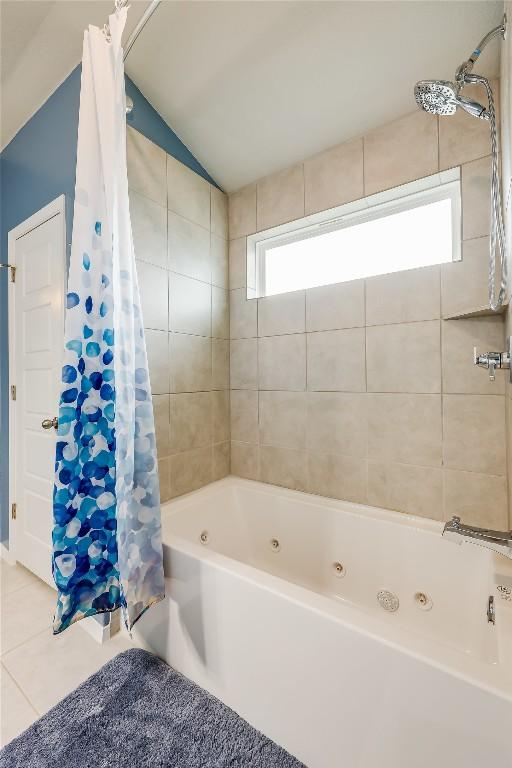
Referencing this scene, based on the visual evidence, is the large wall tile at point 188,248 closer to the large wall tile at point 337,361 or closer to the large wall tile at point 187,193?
the large wall tile at point 187,193

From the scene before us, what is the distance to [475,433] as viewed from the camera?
1.35 metres

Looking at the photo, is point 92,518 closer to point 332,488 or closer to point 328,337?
point 332,488

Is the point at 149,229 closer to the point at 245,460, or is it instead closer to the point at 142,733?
the point at 245,460

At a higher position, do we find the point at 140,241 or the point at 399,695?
the point at 140,241

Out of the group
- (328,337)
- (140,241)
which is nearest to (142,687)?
(328,337)

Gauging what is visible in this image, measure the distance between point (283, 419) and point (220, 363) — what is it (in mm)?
518

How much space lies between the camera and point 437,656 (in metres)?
0.74

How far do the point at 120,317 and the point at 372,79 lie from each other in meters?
1.47

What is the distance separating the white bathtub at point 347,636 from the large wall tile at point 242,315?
3.24ft

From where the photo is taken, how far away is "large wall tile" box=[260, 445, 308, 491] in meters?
1.79

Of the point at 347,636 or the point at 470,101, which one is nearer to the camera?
the point at 347,636

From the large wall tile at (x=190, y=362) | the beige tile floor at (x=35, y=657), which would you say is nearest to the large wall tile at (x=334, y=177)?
the large wall tile at (x=190, y=362)

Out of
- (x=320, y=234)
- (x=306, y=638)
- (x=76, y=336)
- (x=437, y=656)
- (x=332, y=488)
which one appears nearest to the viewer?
(x=437, y=656)

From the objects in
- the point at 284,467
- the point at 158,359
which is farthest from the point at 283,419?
the point at 158,359
